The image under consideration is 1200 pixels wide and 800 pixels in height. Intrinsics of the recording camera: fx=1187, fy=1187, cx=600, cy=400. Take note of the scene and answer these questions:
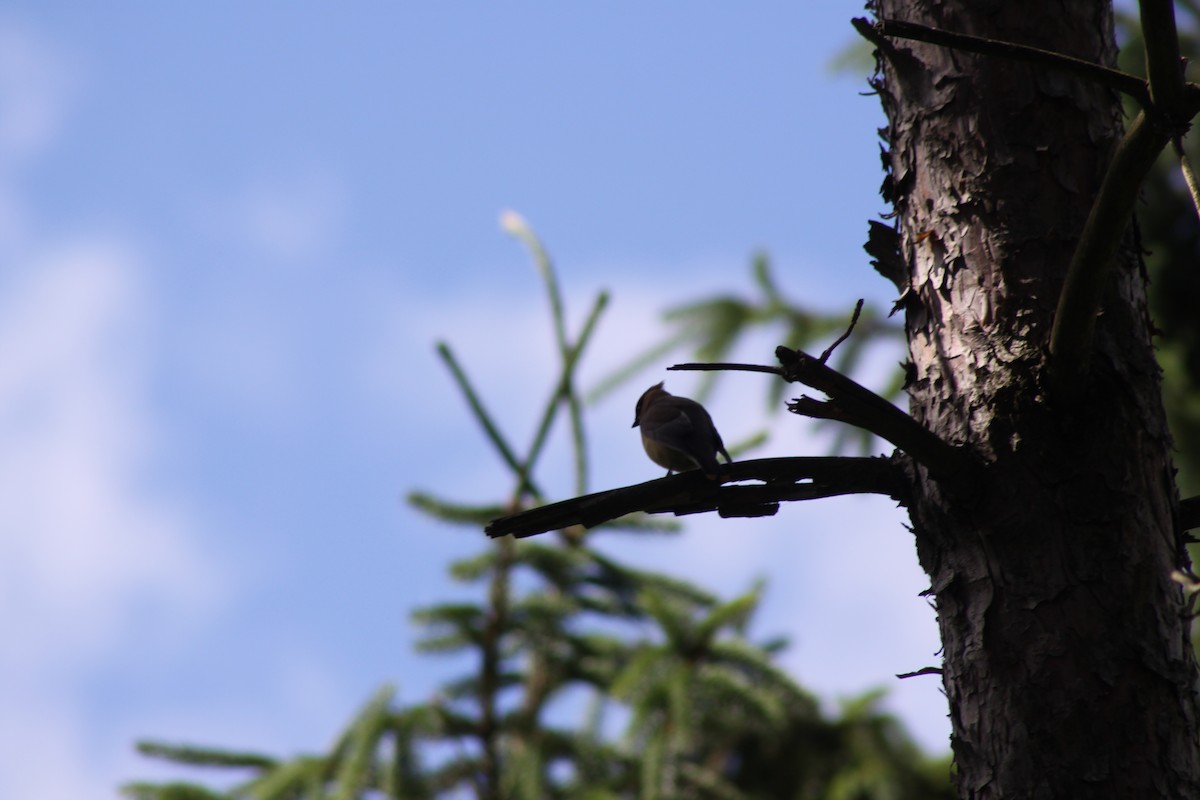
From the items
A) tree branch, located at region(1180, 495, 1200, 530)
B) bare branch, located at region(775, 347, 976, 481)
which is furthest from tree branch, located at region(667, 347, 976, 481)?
tree branch, located at region(1180, 495, 1200, 530)

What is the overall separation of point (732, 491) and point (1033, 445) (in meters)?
0.69

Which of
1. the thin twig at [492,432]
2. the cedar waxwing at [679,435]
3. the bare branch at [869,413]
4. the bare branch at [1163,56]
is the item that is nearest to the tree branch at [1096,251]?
the bare branch at [1163,56]

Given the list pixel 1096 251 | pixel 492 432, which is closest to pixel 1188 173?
pixel 1096 251

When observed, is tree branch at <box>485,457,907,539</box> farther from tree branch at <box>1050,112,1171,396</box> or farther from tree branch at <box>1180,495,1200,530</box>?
tree branch at <box>1180,495,1200,530</box>

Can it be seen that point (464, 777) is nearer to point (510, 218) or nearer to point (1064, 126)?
point (510, 218)

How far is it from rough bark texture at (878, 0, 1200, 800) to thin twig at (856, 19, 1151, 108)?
597mm

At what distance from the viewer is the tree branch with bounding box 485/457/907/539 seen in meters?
2.78

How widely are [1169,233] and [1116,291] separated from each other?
21.9 feet

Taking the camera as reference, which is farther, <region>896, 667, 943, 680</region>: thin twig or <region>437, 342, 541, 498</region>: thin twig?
<region>437, 342, 541, 498</region>: thin twig

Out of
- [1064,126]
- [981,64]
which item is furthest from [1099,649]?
[981,64]

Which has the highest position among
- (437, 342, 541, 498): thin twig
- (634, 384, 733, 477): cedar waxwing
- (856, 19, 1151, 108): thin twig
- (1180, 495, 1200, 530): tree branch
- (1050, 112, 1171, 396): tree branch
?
(437, 342, 541, 498): thin twig

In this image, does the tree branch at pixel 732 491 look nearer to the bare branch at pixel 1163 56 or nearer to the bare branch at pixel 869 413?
the bare branch at pixel 869 413

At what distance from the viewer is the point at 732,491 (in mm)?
2836

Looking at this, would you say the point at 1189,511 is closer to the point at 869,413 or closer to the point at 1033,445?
the point at 1033,445
